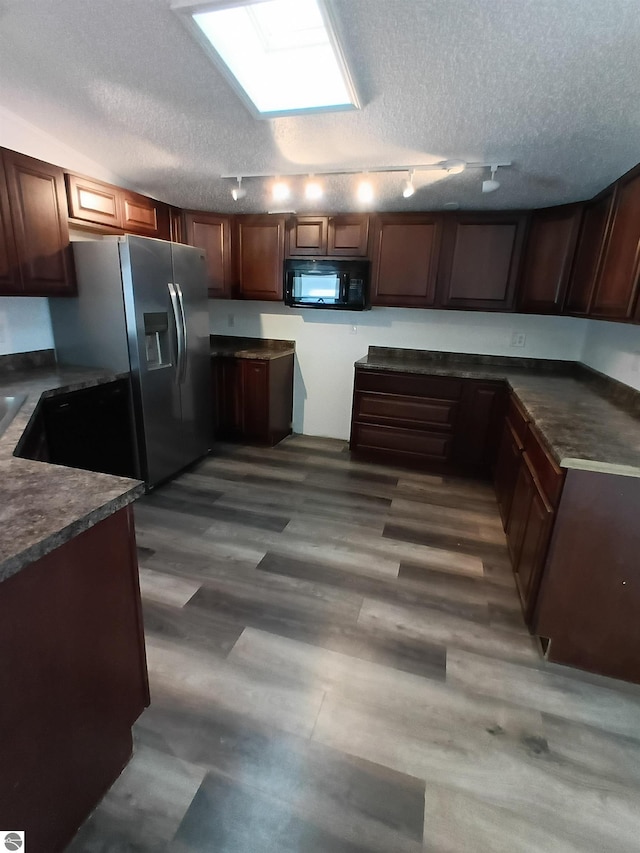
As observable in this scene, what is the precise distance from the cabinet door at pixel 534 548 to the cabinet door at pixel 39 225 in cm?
300

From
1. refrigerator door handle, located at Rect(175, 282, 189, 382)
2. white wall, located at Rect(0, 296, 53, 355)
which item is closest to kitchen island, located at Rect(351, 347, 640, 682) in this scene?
refrigerator door handle, located at Rect(175, 282, 189, 382)

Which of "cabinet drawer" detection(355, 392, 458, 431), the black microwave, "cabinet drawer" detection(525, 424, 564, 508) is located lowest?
"cabinet drawer" detection(355, 392, 458, 431)

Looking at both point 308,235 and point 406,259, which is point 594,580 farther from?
point 308,235

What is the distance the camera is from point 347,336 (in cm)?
403

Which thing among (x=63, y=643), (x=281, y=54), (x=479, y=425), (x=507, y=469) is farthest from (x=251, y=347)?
(x=63, y=643)

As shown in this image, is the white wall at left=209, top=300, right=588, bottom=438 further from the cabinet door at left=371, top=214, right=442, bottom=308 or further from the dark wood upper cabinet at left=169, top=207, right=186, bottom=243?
the dark wood upper cabinet at left=169, top=207, right=186, bottom=243

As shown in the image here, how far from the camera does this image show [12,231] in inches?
90.6

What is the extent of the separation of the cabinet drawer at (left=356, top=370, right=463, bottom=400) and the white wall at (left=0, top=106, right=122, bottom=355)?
2.38m

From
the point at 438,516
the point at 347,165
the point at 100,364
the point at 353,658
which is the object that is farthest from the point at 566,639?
the point at 100,364

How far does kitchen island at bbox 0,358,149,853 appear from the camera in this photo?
0.86 metres

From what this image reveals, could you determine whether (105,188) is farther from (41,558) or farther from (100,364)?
(41,558)

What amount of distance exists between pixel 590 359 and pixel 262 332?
2957mm

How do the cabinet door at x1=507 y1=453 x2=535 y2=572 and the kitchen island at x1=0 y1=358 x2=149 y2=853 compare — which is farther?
the cabinet door at x1=507 y1=453 x2=535 y2=572

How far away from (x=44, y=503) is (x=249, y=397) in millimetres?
2913
